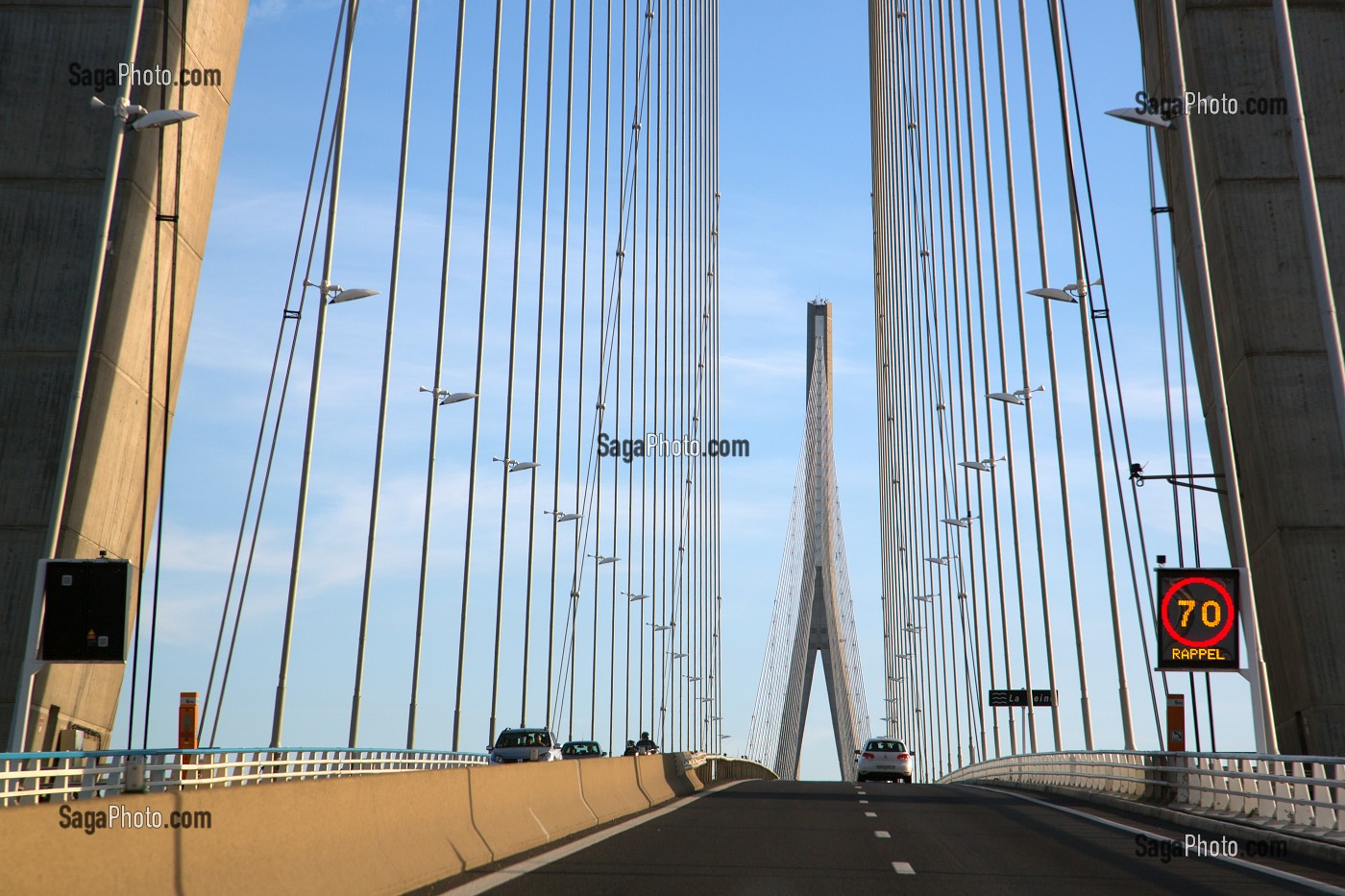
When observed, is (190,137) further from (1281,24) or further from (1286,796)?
(1286,796)

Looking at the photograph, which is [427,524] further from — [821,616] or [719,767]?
[821,616]

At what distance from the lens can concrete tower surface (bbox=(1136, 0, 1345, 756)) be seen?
2855cm

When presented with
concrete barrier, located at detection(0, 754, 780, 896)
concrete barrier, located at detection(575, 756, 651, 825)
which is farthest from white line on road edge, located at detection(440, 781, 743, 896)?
concrete barrier, located at detection(575, 756, 651, 825)

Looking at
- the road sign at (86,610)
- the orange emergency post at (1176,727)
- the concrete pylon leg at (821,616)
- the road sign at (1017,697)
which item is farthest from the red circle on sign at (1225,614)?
the concrete pylon leg at (821,616)

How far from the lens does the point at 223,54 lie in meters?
30.4

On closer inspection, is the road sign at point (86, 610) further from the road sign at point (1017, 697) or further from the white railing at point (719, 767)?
the road sign at point (1017, 697)

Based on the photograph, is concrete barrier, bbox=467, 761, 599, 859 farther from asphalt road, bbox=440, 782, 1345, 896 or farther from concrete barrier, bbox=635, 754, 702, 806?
concrete barrier, bbox=635, 754, 702, 806

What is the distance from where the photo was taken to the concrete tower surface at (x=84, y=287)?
26.7 m

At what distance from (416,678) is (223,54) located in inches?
585

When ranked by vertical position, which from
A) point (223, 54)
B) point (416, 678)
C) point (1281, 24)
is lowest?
point (416, 678)

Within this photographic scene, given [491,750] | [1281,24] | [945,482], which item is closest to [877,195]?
[945,482]

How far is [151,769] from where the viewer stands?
19.0 meters

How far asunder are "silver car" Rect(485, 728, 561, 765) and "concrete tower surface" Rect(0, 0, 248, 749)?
49.0 feet

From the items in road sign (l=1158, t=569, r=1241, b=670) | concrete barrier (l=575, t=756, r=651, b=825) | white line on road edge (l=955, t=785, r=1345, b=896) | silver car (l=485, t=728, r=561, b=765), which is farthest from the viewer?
silver car (l=485, t=728, r=561, b=765)
